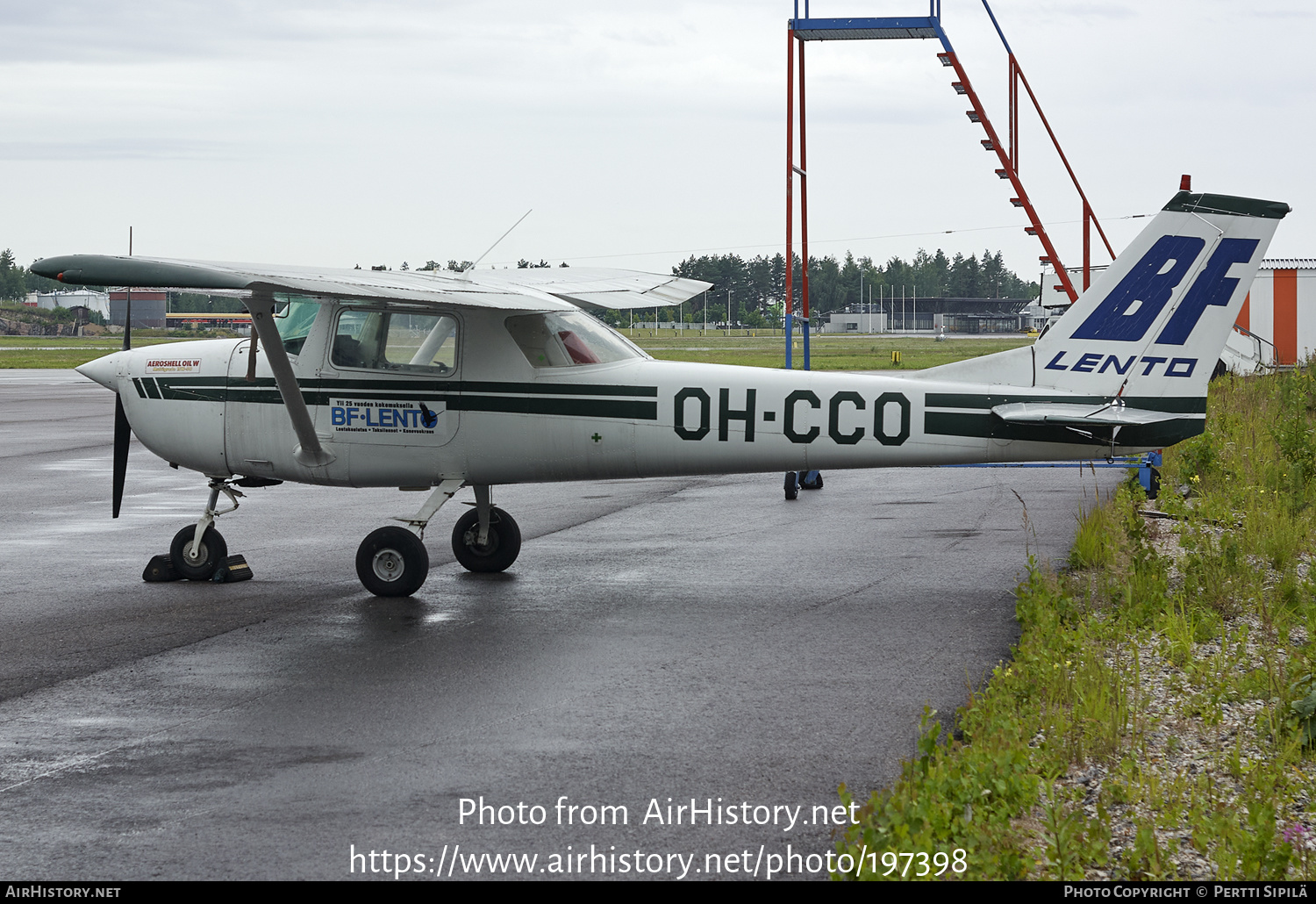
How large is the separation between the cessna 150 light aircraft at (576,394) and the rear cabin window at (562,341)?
0.6 inches

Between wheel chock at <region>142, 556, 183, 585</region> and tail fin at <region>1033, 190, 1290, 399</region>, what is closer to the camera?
tail fin at <region>1033, 190, 1290, 399</region>

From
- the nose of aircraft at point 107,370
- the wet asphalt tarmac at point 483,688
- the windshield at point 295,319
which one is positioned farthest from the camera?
the nose of aircraft at point 107,370

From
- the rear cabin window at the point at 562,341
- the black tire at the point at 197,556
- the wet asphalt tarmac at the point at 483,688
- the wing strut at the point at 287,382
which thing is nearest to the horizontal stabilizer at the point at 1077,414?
the wet asphalt tarmac at the point at 483,688

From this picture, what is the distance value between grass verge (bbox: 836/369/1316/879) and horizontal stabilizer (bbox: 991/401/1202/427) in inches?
38.0

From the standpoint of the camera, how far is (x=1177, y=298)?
9078 mm

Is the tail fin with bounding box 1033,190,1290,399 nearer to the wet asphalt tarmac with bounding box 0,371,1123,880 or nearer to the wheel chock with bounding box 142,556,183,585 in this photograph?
the wet asphalt tarmac with bounding box 0,371,1123,880

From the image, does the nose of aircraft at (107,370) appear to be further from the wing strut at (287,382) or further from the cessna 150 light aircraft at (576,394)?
the wing strut at (287,382)

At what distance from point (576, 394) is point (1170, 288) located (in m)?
4.36

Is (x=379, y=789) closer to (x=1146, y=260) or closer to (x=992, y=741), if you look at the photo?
(x=992, y=741)

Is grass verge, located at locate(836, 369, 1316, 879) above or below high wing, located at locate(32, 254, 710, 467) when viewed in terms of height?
below

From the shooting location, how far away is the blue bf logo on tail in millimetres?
9008

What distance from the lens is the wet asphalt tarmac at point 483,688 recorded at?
478 cm

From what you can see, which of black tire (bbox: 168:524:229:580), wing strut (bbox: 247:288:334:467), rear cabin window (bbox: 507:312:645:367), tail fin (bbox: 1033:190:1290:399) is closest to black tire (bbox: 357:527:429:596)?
wing strut (bbox: 247:288:334:467)

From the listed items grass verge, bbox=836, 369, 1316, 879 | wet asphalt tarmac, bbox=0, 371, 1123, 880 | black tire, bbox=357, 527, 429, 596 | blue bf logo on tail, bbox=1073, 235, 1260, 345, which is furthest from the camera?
black tire, bbox=357, 527, 429, 596
